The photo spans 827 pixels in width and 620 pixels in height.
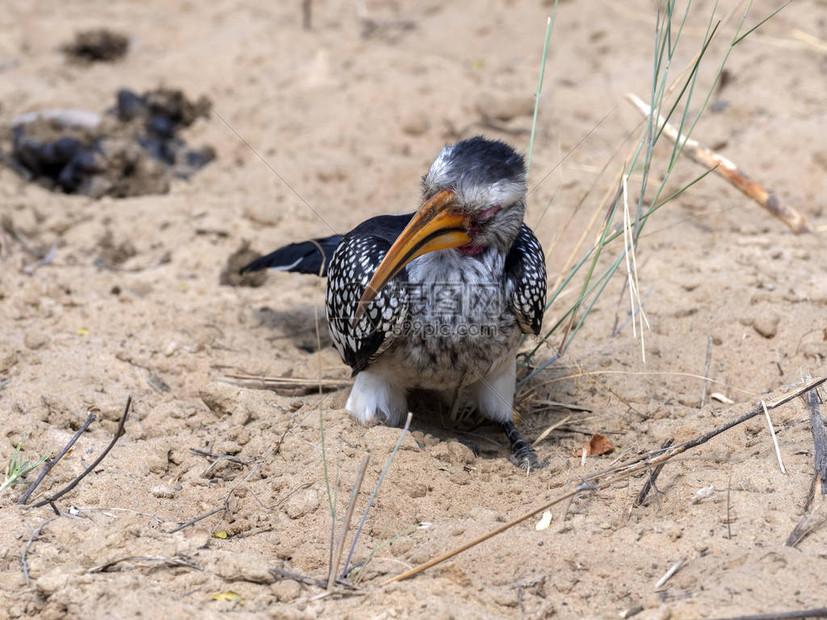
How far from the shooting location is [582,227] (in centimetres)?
608

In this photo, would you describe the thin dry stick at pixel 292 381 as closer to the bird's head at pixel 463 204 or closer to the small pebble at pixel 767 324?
the bird's head at pixel 463 204

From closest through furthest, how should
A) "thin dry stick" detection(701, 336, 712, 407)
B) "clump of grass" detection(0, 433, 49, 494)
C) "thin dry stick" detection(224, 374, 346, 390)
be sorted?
"clump of grass" detection(0, 433, 49, 494) < "thin dry stick" detection(701, 336, 712, 407) < "thin dry stick" detection(224, 374, 346, 390)

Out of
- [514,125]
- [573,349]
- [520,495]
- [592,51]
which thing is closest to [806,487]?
[520,495]

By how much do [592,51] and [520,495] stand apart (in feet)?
20.9

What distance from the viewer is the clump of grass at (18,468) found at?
10.4 feet

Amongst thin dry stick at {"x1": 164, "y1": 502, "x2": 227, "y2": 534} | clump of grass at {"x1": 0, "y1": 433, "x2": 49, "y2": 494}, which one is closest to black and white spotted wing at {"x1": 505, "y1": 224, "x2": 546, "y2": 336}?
thin dry stick at {"x1": 164, "y1": 502, "x2": 227, "y2": 534}

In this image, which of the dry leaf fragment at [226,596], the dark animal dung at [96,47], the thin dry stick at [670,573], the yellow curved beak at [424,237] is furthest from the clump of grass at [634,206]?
the dark animal dung at [96,47]

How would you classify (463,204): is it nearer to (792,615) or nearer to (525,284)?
(525,284)

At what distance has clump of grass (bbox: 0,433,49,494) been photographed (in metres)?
3.17

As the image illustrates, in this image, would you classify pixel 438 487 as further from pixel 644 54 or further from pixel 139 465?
pixel 644 54

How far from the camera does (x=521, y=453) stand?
3.91m

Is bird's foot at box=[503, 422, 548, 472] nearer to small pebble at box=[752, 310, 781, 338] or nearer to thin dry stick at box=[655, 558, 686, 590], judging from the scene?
thin dry stick at box=[655, 558, 686, 590]

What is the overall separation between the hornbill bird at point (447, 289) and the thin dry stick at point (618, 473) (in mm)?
652

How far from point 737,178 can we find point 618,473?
2.55 metres
